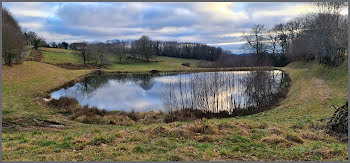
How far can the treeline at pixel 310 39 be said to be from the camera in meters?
27.6

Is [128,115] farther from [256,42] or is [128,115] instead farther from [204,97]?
[256,42]

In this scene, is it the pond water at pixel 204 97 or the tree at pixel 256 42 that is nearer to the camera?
the pond water at pixel 204 97

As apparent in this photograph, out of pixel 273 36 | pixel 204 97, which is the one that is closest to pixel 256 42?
pixel 273 36

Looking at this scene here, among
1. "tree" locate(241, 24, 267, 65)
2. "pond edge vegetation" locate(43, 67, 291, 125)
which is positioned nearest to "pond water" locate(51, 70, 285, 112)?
"pond edge vegetation" locate(43, 67, 291, 125)

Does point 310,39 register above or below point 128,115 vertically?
above

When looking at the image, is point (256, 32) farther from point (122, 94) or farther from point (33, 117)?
point (33, 117)

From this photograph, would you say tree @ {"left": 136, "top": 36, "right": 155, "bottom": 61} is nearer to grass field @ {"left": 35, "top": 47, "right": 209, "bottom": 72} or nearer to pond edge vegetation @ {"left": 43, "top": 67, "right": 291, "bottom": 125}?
grass field @ {"left": 35, "top": 47, "right": 209, "bottom": 72}

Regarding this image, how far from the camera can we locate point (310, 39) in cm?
3831

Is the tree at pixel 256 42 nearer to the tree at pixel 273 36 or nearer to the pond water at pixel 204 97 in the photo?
the tree at pixel 273 36

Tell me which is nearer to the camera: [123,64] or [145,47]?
[123,64]

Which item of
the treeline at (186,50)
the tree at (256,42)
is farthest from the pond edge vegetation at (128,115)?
the treeline at (186,50)

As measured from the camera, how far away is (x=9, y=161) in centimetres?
548

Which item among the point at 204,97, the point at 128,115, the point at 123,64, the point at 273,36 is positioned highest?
the point at 273,36

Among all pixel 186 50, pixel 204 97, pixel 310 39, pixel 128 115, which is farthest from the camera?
pixel 186 50
